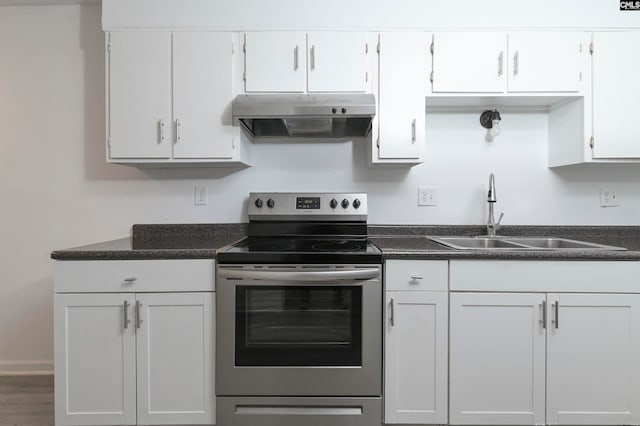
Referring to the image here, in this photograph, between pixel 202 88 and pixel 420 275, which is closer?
pixel 420 275

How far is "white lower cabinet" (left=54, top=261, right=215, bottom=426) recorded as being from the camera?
66.1 inches

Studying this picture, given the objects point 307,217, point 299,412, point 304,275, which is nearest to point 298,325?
point 304,275

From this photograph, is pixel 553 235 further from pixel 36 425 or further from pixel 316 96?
pixel 36 425

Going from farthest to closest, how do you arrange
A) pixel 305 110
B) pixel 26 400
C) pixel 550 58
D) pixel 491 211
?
1. pixel 491 211
2. pixel 26 400
3. pixel 550 58
4. pixel 305 110

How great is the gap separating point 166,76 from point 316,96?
828 millimetres

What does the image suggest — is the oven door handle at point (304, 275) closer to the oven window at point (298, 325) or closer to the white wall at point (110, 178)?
the oven window at point (298, 325)

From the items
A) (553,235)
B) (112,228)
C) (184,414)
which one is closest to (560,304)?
(553,235)

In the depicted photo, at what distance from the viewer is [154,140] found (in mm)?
2027

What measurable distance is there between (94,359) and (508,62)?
2.56m

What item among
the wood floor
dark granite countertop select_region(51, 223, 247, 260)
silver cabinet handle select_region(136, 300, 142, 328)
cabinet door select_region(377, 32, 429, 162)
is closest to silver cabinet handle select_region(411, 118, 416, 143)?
cabinet door select_region(377, 32, 429, 162)

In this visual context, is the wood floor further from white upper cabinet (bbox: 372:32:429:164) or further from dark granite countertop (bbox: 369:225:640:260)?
white upper cabinet (bbox: 372:32:429:164)

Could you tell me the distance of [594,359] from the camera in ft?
5.52

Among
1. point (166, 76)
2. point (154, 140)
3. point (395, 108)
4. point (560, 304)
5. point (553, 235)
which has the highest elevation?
point (166, 76)

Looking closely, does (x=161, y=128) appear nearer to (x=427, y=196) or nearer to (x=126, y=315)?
(x=126, y=315)
